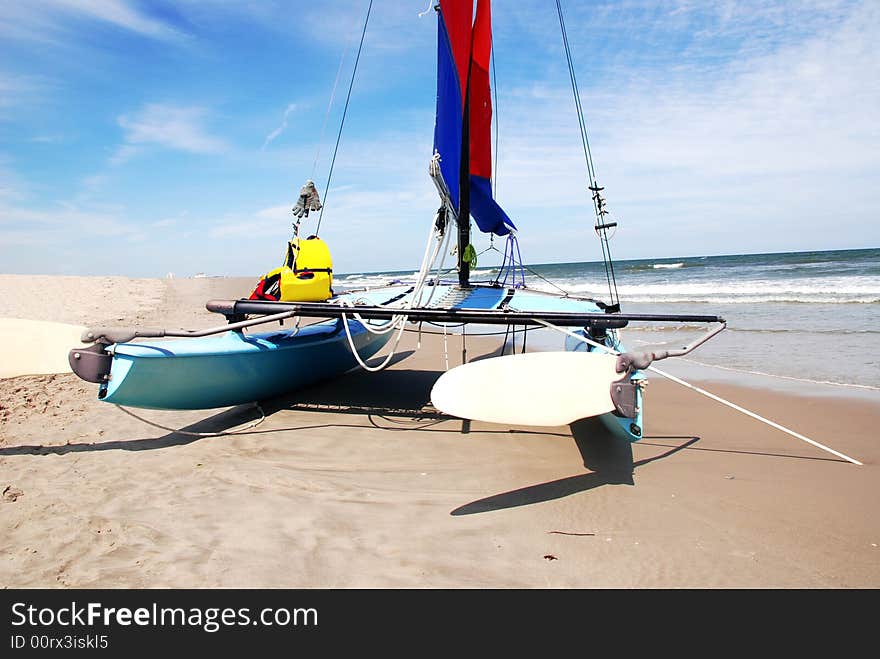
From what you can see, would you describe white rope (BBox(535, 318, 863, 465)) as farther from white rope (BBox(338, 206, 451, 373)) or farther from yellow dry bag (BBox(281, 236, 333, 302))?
yellow dry bag (BBox(281, 236, 333, 302))

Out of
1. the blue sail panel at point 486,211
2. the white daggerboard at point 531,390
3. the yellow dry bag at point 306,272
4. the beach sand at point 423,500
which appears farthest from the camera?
the blue sail panel at point 486,211

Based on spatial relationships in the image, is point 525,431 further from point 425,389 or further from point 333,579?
point 333,579

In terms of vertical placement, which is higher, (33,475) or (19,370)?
(19,370)

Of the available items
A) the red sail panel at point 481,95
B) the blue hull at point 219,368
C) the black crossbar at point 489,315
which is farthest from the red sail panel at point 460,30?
the blue hull at point 219,368

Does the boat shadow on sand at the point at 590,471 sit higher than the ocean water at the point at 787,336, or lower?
lower

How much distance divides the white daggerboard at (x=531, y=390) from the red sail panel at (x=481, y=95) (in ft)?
11.1

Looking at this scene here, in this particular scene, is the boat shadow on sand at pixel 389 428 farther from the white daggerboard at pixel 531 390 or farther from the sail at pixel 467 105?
the sail at pixel 467 105

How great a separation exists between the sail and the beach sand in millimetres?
2458

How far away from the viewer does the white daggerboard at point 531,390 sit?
9.41ft
